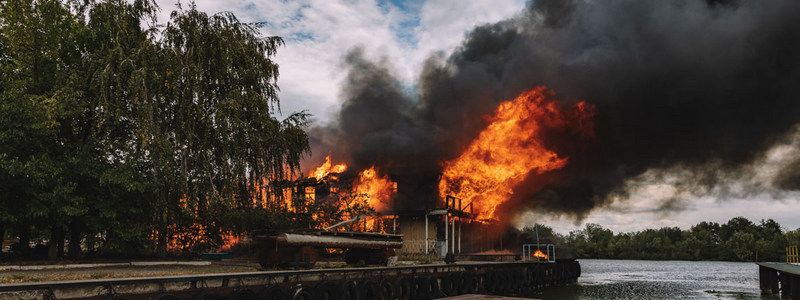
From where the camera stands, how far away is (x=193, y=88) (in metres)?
23.0

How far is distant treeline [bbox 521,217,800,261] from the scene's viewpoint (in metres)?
127

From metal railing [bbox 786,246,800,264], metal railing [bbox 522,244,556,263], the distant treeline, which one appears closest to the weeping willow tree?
metal railing [bbox 522,244,556,263]

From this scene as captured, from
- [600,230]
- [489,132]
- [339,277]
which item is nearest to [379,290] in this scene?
[339,277]

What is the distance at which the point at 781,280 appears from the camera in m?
33.5

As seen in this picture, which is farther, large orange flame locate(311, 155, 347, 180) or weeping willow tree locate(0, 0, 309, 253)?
large orange flame locate(311, 155, 347, 180)

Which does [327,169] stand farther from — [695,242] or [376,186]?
[695,242]

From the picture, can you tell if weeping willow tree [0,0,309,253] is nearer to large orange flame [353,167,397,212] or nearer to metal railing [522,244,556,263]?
large orange flame [353,167,397,212]

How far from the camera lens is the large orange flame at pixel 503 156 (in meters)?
42.6

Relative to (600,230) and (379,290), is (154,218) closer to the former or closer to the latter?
(379,290)

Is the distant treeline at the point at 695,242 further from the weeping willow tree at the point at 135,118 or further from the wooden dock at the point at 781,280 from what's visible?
the weeping willow tree at the point at 135,118

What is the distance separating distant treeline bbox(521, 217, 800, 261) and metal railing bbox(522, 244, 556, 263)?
8241cm

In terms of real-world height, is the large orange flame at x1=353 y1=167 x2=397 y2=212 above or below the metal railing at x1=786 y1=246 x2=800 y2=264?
above

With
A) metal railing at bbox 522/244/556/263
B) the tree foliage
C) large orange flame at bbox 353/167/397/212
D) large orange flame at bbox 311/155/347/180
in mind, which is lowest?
the tree foliage

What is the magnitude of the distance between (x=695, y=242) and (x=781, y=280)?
11658cm
